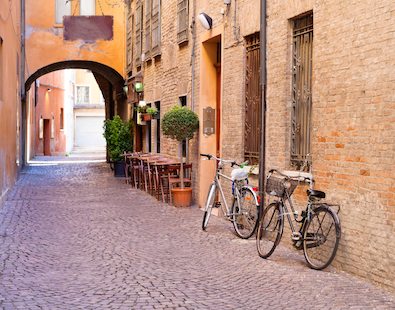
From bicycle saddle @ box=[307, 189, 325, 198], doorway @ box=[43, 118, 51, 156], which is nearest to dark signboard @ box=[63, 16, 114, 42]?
bicycle saddle @ box=[307, 189, 325, 198]

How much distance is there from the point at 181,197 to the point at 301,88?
490cm

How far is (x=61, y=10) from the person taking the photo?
2108 cm

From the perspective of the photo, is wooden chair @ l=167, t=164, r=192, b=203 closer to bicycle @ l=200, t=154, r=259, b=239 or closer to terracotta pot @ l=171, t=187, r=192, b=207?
terracotta pot @ l=171, t=187, r=192, b=207

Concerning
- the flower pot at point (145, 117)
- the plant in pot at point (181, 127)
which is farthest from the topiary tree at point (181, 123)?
the flower pot at point (145, 117)

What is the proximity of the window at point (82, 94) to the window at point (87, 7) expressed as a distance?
34314 millimetres

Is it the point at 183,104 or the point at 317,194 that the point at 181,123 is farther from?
the point at 317,194

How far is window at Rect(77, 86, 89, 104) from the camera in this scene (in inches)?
2170

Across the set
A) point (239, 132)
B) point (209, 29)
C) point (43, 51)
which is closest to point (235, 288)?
point (239, 132)

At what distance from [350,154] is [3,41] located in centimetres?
848

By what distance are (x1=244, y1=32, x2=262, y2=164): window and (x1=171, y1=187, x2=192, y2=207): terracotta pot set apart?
2620 mm

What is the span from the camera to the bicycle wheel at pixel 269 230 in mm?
7305

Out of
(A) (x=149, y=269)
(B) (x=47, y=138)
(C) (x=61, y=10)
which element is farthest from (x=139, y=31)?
(B) (x=47, y=138)

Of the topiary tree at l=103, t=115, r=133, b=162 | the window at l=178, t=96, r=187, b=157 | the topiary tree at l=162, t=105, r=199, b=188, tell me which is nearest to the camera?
the topiary tree at l=162, t=105, r=199, b=188

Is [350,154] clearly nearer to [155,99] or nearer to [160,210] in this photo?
[160,210]
